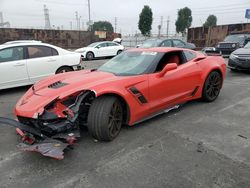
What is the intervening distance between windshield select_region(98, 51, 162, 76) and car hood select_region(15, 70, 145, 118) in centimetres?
23

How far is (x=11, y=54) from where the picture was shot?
702 cm

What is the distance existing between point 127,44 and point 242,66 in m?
30.8

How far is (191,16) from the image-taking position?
205 feet

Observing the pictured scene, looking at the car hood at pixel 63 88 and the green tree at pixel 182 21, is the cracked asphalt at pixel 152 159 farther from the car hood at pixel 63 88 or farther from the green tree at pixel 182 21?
the green tree at pixel 182 21

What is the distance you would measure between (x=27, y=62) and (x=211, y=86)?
5075 mm

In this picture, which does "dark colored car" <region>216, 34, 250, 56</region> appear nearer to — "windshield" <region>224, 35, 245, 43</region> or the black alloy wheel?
"windshield" <region>224, 35, 245, 43</region>

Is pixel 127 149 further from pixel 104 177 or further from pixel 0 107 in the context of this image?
pixel 0 107

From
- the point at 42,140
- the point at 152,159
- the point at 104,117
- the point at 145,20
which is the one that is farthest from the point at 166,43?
the point at 145,20

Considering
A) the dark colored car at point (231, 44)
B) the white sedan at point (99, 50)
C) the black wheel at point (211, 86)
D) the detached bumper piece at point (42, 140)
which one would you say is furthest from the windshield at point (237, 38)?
the detached bumper piece at point (42, 140)

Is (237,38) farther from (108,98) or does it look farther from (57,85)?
(57,85)

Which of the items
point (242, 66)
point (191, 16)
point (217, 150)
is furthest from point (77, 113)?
point (191, 16)

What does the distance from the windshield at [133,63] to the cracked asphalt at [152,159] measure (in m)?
0.95

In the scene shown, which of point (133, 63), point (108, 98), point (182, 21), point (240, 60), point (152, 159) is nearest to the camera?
point (152, 159)

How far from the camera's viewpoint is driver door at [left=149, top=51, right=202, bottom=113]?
13.8 ft
